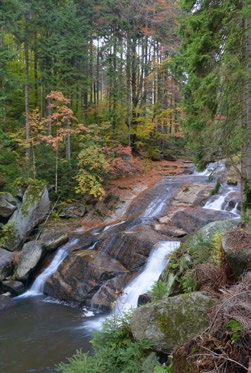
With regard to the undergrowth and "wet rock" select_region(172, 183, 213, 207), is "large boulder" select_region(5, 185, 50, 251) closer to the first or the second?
"wet rock" select_region(172, 183, 213, 207)

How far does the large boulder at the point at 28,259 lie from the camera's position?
39.2 ft

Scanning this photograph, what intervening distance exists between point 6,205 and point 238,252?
12139 millimetres

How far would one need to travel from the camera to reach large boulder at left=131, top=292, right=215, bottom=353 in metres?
4.13

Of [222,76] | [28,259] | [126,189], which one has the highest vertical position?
[222,76]

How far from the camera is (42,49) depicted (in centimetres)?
1847

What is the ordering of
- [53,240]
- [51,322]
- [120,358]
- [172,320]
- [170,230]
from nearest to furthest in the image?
[172,320]
[120,358]
[51,322]
[170,230]
[53,240]

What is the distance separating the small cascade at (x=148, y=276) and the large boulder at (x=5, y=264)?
5196 mm

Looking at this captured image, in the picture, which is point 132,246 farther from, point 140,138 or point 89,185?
point 140,138

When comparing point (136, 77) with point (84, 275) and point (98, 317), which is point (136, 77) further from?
point (98, 317)

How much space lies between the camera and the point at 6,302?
34.4 feet

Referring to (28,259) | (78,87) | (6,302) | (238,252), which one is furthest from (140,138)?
(238,252)

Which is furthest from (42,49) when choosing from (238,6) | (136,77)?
(238,6)

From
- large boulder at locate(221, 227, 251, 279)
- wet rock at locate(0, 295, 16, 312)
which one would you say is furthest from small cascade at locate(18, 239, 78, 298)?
large boulder at locate(221, 227, 251, 279)

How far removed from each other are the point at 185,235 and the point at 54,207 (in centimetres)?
751
